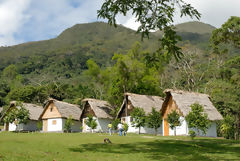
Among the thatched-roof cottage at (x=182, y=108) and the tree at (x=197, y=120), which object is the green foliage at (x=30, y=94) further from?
the tree at (x=197, y=120)

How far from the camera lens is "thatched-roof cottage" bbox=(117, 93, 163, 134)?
127 feet

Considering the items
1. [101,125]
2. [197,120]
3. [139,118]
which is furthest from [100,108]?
[197,120]

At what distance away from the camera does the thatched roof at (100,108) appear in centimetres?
4316

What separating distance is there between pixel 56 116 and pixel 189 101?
2153cm

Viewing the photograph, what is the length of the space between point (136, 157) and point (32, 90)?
50.3 metres

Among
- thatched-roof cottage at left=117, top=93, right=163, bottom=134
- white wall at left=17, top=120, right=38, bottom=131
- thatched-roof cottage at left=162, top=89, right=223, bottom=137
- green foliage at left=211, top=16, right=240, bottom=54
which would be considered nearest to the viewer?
green foliage at left=211, top=16, right=240, bottom=54

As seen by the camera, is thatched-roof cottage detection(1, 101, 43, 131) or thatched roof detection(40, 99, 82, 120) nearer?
thatched roof detection(40, 99, 82, 120)

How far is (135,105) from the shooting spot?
38.5 metres

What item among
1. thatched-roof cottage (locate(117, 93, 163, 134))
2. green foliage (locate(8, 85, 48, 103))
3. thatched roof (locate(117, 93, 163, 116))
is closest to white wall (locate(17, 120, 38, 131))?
green foliage (locate(8, 85, 48, 103))

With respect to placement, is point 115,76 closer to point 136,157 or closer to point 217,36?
point 217,36

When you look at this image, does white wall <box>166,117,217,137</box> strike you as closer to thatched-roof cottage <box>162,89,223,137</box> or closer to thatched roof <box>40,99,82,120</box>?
thatched-roof cottage <box>162,89,223,137</box>

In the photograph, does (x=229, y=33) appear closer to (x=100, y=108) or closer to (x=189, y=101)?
(x=189, y=101)

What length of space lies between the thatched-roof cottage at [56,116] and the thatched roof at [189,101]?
60.9ft

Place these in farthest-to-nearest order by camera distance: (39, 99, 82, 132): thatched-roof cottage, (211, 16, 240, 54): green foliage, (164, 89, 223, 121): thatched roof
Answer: (39, 99, 82, 132): thatched-roof cottage → (164, 89, 223, 121): thatched roof → (211, 16, 240, 54): green foliage
